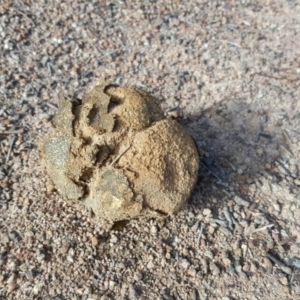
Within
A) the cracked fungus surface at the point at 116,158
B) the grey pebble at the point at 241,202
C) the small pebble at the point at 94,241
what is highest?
the cracked fungus surface at the point at 116,158

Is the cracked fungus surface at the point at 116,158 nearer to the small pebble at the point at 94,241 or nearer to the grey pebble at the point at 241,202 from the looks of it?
the small pebble at the point at 94,241

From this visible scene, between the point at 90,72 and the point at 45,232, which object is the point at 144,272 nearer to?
the point at 45,232

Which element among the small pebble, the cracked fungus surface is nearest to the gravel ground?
the small pebble

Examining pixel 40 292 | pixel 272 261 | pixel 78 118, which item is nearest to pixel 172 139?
pixel 78 118

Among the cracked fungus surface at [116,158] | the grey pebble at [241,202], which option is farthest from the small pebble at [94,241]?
the grey pebble at [241,202]

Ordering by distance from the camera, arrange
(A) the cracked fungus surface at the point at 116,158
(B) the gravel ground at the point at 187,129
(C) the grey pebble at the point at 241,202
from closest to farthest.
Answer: (A) the cracked fungus surface at the point at 116,158
(B) the gravel ground at the point at 187,129
(C) the grey pebble at the point at 241,202

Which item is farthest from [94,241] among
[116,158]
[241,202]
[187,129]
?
[187,129]
